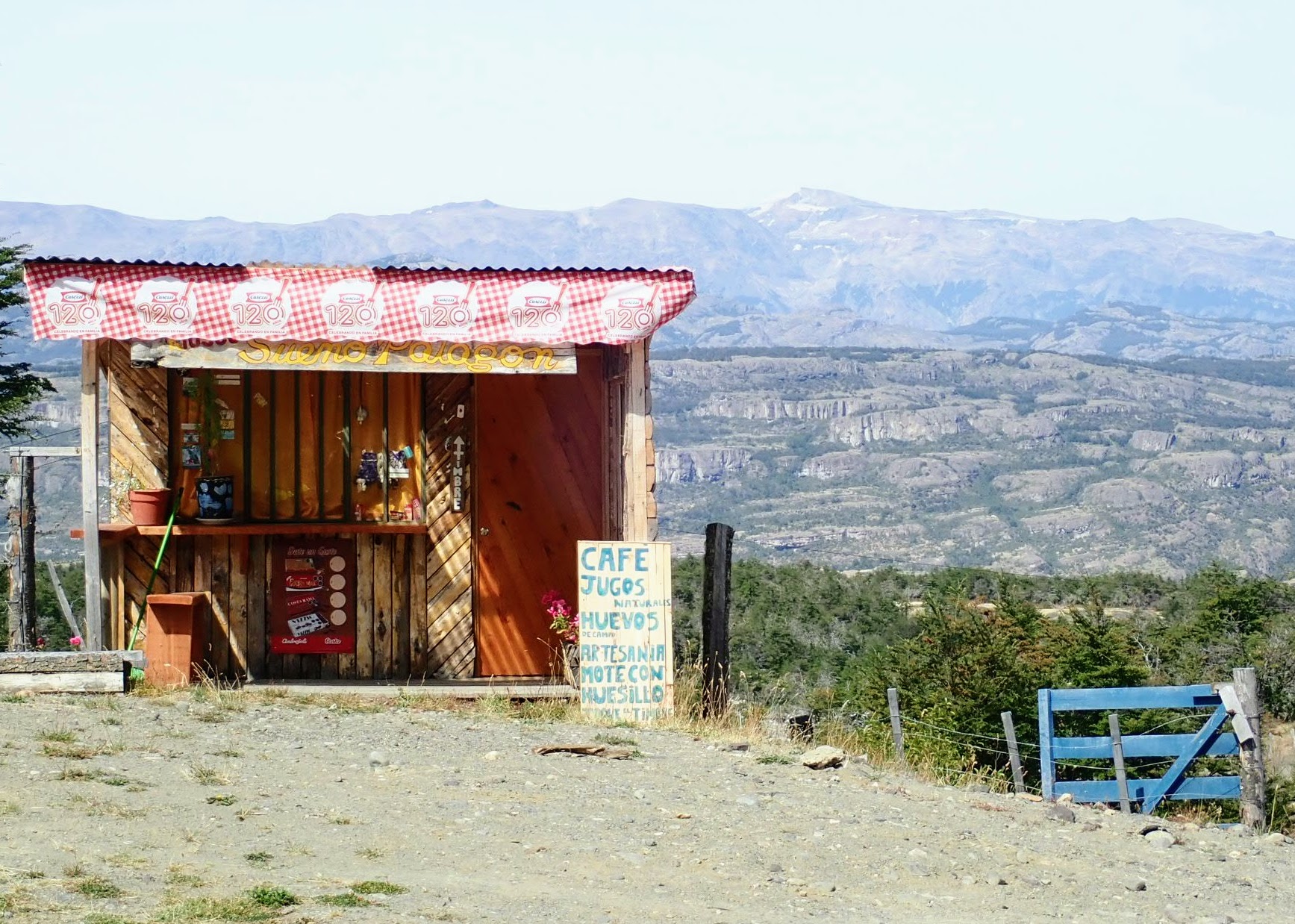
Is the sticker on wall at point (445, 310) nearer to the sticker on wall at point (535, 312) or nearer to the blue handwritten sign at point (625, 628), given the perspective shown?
the sticker on wall at point (535, 312)

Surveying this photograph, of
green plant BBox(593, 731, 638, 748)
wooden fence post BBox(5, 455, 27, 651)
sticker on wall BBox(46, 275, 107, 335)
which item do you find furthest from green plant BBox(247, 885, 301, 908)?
wooden fence post BBox(5, 455, 27, 651)

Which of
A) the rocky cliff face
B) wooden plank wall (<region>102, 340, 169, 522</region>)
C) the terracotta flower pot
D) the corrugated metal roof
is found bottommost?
the rocky cliff face

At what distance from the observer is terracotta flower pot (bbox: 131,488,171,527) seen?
36.2 feet

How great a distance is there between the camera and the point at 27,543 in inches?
508

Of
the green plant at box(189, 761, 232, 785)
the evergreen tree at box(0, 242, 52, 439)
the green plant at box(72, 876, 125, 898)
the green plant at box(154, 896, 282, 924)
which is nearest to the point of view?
the green plant at box(154, 896, 282, 924)

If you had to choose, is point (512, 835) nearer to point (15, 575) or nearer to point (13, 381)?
point (15, 575)

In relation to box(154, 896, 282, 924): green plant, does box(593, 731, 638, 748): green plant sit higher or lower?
lower

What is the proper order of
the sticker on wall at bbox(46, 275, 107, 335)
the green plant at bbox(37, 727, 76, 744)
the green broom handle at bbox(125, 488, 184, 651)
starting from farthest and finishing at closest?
the green broom handle at bbox(125, 488, 184, 651) → the sticker on wall at bbox(46, 275, 107, 335) → the green plant at bbox(37, 727, 76, 744)

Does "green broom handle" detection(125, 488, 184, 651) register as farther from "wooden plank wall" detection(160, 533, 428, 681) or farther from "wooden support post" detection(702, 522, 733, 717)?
"wooden support post" detection(702, 522, 733, 717)

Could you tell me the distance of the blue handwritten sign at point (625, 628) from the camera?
425 inches

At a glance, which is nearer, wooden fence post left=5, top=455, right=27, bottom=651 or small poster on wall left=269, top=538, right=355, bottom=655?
small poster on wall left=269, top=538, right=355, bottom=655

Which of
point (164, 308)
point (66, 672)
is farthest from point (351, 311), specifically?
point (66, 672)

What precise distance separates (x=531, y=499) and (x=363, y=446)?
1.29 m

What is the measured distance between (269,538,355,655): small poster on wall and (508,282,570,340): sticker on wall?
2.13m
